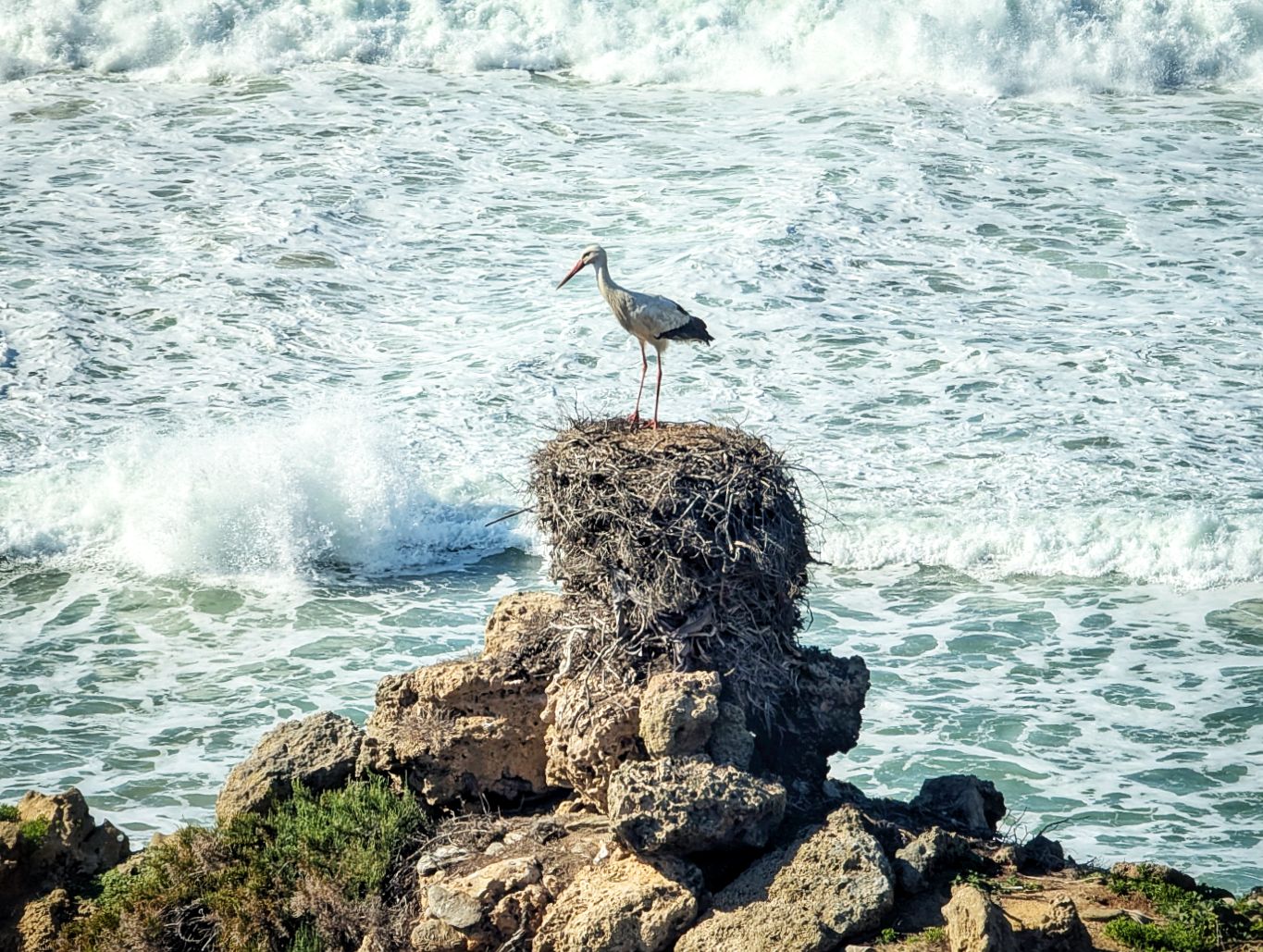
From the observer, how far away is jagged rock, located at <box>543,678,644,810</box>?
22.2ft

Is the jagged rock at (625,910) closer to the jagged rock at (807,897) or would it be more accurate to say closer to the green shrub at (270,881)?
the jagged rock at (807,897)

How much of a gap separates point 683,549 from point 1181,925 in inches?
103

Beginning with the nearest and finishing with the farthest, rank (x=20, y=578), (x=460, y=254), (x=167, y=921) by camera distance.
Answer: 1. (x=167, y=921)
2. (x=20, y=578)
3. (x=460, y=254)

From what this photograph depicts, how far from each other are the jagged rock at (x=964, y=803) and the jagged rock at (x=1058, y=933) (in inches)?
51.5

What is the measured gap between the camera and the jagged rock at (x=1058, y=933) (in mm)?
5996

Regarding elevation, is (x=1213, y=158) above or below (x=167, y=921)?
above

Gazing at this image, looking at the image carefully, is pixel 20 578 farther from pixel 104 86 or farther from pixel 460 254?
pixel 104 86

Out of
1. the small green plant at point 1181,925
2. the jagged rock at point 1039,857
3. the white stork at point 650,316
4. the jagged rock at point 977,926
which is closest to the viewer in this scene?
the jagged rock at point 977,926

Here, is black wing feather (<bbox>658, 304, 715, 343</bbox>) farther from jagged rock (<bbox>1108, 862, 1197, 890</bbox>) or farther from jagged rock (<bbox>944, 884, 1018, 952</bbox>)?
jagged rock (<bbox>944, 884, 1018, 952</bbox>)

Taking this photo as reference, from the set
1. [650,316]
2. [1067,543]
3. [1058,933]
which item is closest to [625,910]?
[1058,933]

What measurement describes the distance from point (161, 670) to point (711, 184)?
12773mm

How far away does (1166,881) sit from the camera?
6.78m

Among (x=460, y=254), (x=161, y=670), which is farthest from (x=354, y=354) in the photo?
(x=161, y=670)

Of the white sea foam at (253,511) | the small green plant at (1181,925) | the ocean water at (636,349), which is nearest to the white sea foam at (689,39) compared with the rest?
the ocean water at (636,349)
